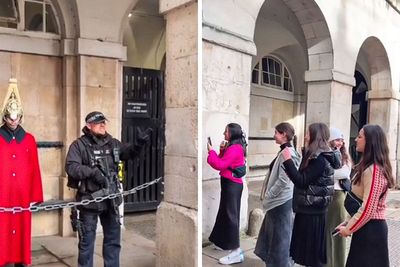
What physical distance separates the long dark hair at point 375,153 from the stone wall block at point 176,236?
90 cm

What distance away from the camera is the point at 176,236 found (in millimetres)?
2395

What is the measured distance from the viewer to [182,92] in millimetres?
2289

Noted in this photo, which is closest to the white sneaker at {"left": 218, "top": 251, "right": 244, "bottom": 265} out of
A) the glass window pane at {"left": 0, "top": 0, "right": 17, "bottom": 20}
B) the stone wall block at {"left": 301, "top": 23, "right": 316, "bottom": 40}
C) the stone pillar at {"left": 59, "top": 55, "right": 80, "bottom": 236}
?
the stone pillar at {"left": 59, "top": 55, "right": 80, "bottom": 236}

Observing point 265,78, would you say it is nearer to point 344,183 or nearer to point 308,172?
point 344,183

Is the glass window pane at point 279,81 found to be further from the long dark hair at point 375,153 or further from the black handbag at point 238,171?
the long dark hair at point 375,153

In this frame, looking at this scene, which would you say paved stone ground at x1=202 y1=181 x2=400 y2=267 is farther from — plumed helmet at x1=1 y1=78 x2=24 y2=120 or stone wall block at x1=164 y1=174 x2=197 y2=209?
plumed helmet at x1=1 y1=78 x2=24 y2=120

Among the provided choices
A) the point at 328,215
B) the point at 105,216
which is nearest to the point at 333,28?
the point at 328,215

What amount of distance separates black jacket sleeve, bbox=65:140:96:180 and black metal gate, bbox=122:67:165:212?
2093 millimetres

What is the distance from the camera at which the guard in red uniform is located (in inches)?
105

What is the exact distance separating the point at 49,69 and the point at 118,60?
623 millimetres

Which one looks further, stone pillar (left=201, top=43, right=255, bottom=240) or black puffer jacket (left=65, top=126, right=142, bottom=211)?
black puffer jacket (left=65, top=126, right=142, bottom=211)

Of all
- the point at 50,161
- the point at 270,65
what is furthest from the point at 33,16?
the point at 270,65

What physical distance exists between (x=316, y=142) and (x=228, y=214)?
0.78 meters

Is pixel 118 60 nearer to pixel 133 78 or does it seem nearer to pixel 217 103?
pixel 133 78
